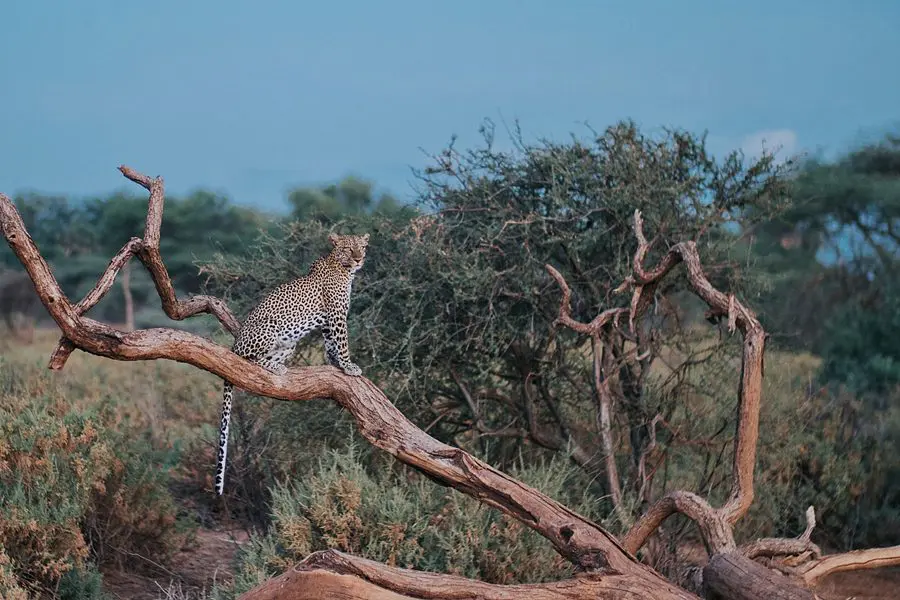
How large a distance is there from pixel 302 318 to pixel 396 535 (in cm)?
146

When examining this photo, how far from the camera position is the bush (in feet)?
21.5

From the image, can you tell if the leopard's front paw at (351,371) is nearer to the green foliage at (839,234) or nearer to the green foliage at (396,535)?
the green foliage at (396,535)

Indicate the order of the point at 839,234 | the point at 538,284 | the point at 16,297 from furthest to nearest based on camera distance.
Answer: the point at 16,297
the point at 839,234
the point at 538,284

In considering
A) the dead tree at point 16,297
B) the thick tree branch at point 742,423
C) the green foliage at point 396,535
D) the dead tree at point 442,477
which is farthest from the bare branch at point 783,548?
the dead tree at point 16,297

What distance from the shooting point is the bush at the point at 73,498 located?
6.57m

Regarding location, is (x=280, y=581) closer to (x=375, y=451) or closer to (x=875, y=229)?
(x=375, y=451)

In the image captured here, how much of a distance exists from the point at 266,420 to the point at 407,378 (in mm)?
1625

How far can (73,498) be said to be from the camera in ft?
22.8

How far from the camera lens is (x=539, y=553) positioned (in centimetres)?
659

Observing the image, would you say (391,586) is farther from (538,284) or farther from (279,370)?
(538,284)

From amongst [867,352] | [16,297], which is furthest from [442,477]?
[16,297]

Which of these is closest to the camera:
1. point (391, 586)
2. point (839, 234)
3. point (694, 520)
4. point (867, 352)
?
point (391, 586)

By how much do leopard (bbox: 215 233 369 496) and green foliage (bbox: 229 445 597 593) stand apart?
0.66 metres

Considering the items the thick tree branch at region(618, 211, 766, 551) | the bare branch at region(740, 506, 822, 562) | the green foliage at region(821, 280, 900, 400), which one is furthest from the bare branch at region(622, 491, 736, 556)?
the green foliage at region(821, 280, 900, 400)
